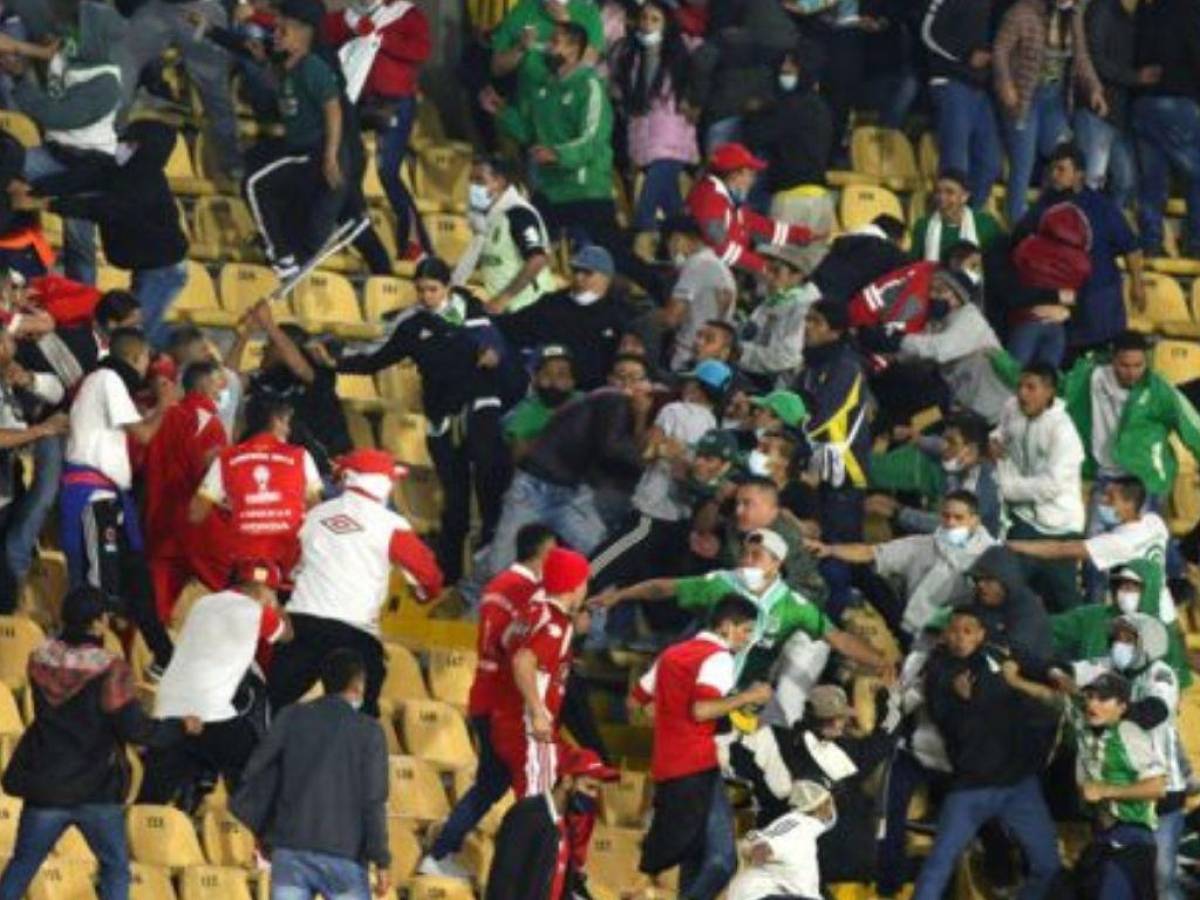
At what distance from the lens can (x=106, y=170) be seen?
26906mm

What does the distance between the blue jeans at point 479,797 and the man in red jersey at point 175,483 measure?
158cm

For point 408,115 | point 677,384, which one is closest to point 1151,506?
point 677,384

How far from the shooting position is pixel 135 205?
2670 centimetres

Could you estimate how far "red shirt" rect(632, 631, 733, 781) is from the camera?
78.3 ft

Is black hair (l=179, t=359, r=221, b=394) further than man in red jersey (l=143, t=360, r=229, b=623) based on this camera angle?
Yes

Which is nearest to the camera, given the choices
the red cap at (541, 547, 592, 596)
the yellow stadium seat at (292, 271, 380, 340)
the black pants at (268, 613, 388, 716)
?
the red cap at (541, 547, 592, 596)

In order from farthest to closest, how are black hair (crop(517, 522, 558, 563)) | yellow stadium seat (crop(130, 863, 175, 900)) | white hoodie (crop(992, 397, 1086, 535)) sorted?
white hoodie (crop(992, 397, 1086, 535)) < black hair (crop(517, 522, 558, 563)) < yellow stadium seat (crop(130, 863, 175, 900))

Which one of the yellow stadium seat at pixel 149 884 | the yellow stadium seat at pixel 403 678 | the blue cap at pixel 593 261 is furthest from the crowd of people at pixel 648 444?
the yellow stadium seat at pixel 403 678

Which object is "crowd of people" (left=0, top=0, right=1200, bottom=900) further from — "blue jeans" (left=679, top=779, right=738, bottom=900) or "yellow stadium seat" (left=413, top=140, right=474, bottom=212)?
"yellow stadium seat" (left=413, top=140, right=474, bottom=212)

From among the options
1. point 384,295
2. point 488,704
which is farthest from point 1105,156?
point 488,704

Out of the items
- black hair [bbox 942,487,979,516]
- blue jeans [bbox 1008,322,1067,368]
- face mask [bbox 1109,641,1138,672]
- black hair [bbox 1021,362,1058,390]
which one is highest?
black hair [bbox 1021,362,1058,390]

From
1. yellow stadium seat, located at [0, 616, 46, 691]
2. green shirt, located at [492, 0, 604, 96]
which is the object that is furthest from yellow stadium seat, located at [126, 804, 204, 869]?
green shirt, located at [492, 0, 604, 96]

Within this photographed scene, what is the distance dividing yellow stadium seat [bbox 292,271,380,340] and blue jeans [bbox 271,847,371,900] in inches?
229

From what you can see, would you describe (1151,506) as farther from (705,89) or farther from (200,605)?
(200,605)
